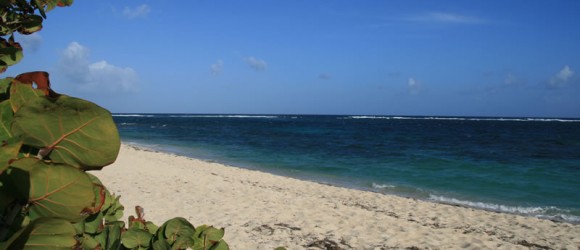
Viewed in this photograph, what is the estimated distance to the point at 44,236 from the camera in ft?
1.51

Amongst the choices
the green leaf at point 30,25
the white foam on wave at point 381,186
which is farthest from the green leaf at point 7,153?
the white foam on wave at point 381,186

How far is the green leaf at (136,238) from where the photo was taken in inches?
35.8

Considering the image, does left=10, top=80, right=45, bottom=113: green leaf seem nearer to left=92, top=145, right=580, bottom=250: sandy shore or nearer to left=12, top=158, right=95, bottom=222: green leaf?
left=12, top=158, right=95, bottom=222: green leaf

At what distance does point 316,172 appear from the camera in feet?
54.3

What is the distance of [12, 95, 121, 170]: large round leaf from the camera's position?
0.47 metres

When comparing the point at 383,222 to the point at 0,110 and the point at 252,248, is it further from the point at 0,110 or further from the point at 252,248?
the point at 0,110

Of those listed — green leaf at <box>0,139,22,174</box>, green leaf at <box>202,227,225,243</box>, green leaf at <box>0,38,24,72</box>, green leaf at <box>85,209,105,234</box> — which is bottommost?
green leaf at <box>202,227,225,243</box>

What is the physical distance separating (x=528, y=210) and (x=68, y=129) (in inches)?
473

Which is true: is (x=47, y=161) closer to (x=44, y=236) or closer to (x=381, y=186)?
(x=44, y=236)

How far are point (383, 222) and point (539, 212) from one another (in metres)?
4.99

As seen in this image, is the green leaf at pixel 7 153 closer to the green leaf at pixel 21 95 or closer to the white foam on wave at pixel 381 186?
the green leaf at pixel 21 95

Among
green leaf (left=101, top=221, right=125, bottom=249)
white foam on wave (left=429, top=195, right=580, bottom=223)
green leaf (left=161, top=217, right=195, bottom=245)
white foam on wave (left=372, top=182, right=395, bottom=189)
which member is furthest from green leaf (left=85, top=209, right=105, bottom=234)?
white foam on wave (left=372, top=182, right=395, bottom=189)

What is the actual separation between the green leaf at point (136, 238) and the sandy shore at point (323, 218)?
17.7 feet

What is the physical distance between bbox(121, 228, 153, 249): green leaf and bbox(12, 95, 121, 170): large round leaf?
454mm
